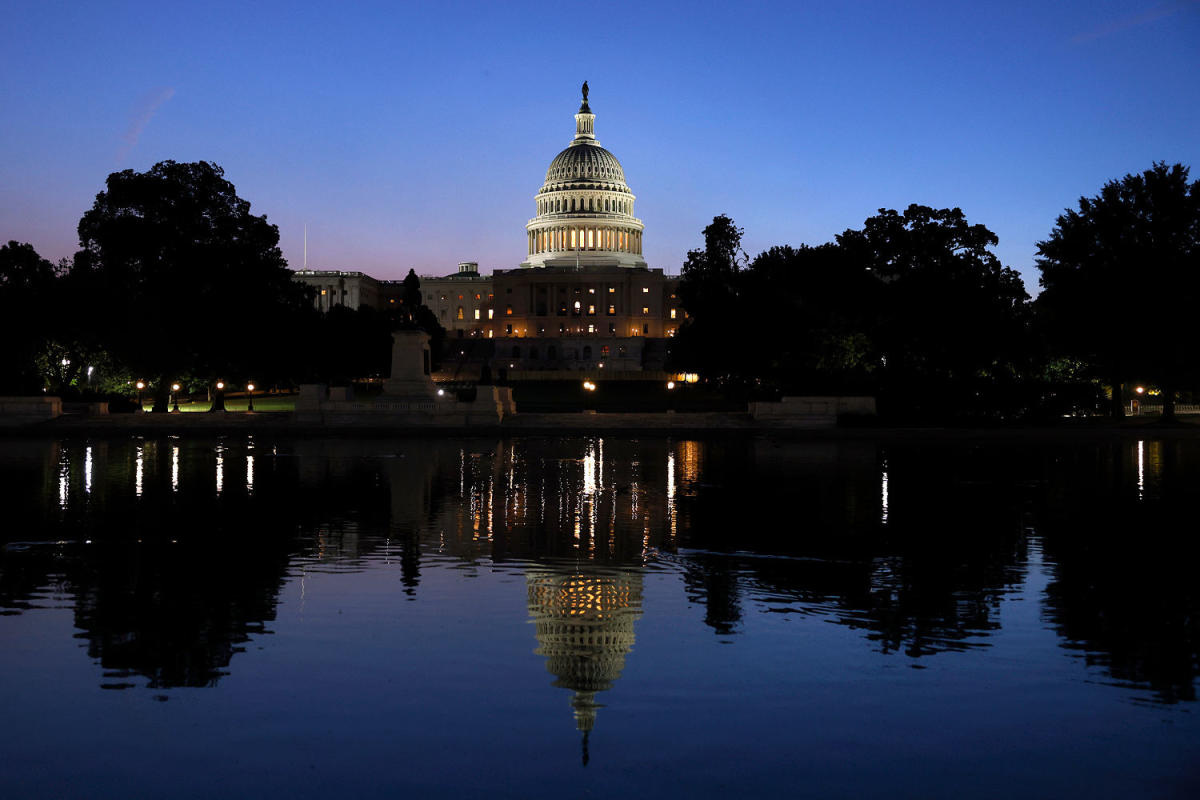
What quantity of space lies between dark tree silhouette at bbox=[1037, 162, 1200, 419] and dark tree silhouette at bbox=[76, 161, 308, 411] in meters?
45.5

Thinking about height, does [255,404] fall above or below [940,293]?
below

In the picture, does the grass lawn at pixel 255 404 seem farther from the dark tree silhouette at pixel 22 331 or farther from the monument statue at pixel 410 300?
the monument statue at pixel 410 300

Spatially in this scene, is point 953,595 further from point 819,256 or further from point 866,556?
point 819,256

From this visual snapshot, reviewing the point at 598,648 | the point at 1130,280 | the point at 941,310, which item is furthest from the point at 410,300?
the point at 598,648

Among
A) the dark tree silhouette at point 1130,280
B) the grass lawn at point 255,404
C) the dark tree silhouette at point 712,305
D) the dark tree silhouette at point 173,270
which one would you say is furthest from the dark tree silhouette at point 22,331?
the dark tree silhouette at point 1130,280

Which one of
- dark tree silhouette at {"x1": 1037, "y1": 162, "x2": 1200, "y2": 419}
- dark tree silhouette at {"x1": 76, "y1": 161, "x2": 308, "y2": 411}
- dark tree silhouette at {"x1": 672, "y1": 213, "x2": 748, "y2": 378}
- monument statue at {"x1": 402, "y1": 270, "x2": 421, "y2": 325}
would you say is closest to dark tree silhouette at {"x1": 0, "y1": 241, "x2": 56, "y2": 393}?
dark tree silhouette at {"x1": 76, "y1": 161, "x2": 308, "y2": 411}

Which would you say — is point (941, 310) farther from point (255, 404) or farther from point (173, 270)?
point (255, 404)

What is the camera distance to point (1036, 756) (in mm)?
7852

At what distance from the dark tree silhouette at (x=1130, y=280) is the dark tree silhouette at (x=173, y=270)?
149ft

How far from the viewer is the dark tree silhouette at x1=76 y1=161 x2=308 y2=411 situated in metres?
63.4

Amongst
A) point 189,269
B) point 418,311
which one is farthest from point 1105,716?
point 189,269

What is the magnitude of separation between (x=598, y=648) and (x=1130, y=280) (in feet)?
194

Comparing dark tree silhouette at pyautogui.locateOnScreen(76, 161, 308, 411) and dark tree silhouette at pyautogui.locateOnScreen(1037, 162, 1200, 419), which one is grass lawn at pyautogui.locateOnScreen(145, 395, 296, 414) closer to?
dark tree silhouette at pyautogui.locateOnScreen(76, 161, 308, 411)

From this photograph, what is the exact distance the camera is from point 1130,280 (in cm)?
6219
